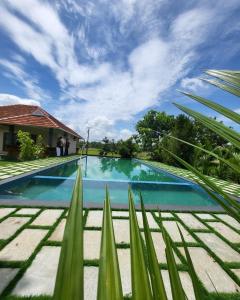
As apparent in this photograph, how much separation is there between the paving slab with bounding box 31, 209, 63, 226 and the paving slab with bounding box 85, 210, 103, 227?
53cm

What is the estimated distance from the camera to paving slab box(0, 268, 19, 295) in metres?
1.89

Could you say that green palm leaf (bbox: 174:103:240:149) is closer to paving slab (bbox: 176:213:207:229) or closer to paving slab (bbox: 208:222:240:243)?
paving slab (bbox: 208:222:240:243)

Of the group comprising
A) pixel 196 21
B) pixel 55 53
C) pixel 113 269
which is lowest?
pixel 113 269

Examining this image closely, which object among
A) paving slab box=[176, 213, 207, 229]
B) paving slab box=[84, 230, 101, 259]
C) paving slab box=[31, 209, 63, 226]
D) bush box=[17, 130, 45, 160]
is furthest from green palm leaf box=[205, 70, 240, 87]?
bush box=[17, 130, 45, 160]

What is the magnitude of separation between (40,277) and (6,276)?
0.31m

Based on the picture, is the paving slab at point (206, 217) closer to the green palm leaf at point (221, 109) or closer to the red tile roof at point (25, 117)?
the green palm leaf at point (221, 109)

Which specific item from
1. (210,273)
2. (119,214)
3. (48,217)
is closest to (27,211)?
(48,217)

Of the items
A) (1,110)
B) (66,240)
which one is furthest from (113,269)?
(1,110)

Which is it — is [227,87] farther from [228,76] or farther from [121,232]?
[121,232]

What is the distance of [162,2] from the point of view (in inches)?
270

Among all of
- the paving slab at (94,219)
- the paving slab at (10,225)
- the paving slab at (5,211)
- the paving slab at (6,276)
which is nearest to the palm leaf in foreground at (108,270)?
the paving slab at (6,276)

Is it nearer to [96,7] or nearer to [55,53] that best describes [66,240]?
[96,7]

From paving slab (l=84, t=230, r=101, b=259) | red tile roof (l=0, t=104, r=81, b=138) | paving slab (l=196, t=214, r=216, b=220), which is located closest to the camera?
paving slab (l=84, t=230, r=101, b=259)

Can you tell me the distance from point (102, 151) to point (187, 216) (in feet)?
80.2
